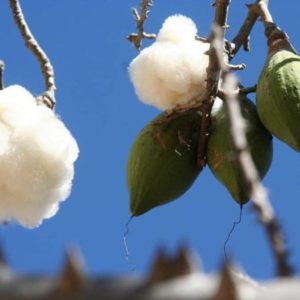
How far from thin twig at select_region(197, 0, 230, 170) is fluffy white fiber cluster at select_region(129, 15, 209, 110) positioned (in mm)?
37

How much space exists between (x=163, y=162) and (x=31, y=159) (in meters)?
0.26

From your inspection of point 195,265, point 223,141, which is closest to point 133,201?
point 223,141

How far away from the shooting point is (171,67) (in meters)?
1.45

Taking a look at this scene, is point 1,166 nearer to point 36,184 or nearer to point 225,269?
point 36,184

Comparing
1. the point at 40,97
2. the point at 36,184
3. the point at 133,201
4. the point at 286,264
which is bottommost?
the point at 133,201

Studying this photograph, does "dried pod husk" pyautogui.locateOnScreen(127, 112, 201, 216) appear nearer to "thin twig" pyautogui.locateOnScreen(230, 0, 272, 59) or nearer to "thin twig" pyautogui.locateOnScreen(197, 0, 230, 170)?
"thin twig" pyautogui.locateOnScreen(197, 0, 230, 170)

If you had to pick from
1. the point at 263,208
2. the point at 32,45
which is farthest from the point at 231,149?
the point at 263,208

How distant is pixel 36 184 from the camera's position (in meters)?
1.31

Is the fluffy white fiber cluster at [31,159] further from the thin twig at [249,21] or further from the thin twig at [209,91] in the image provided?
the thin twig at [249,21]

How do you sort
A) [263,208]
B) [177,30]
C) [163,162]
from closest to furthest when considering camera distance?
1. [263,208]
2. [163,162]
3. [177,30]

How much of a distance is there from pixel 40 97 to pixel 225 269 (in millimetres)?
1113

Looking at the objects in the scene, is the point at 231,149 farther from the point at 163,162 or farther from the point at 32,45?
the point at 32,45

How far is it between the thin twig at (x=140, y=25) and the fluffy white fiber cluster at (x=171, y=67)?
0.04m

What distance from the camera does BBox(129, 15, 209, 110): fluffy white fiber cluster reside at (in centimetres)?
144
